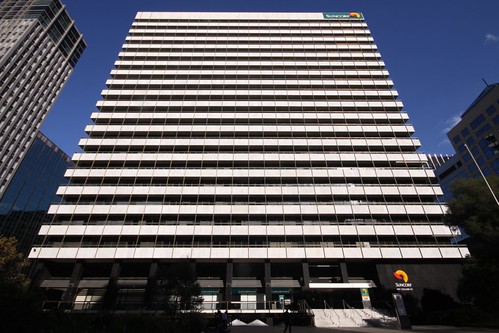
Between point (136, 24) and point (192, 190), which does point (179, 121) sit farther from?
point (136, 24)

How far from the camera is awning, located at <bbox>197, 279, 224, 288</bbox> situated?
37938 mm

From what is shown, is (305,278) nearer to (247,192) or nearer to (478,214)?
(247,192)

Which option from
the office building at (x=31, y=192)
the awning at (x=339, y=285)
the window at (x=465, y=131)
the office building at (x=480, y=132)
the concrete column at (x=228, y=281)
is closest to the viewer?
the concrete column at (x=228, y=281)

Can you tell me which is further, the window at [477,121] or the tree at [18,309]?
the window at [477,121]

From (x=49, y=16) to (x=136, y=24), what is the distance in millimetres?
51326

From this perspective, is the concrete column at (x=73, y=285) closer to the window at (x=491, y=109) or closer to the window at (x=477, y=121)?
the window at (x=491, y=109)

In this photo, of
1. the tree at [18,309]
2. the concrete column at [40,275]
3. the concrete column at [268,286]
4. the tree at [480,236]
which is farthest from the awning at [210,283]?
the tree at [18,309]

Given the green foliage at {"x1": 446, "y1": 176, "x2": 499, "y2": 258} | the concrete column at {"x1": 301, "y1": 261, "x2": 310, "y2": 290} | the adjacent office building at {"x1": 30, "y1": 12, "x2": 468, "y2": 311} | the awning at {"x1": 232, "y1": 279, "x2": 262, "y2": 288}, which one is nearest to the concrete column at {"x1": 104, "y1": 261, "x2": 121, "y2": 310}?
the adjacent office building at {"x1": 30, "y1": 12, "x2": 468, "y2": 311}

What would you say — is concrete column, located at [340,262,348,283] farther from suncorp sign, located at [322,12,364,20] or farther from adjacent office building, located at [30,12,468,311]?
suncorp sign, located at [322,12,364,20]

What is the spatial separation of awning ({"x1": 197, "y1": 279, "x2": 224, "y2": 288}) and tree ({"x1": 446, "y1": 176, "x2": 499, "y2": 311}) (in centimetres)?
2736

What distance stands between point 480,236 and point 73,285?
147ft

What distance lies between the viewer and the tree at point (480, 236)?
938 inches

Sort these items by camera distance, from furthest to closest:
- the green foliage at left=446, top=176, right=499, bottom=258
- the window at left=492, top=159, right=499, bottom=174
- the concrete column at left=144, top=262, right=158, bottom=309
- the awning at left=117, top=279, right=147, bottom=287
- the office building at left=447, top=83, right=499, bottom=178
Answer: the office building at left=447, top=83, right=499, bottom=178
the window at left=492, top=159, right=499, bottom=174
the awning at left=117, top=279, right=147, bottom=287
the concrete column at left=144, top=262, right=158, bottom=309
the green foliage at left=446, top=176, right=499, bottom=258

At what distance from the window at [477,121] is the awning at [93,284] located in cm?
8121
